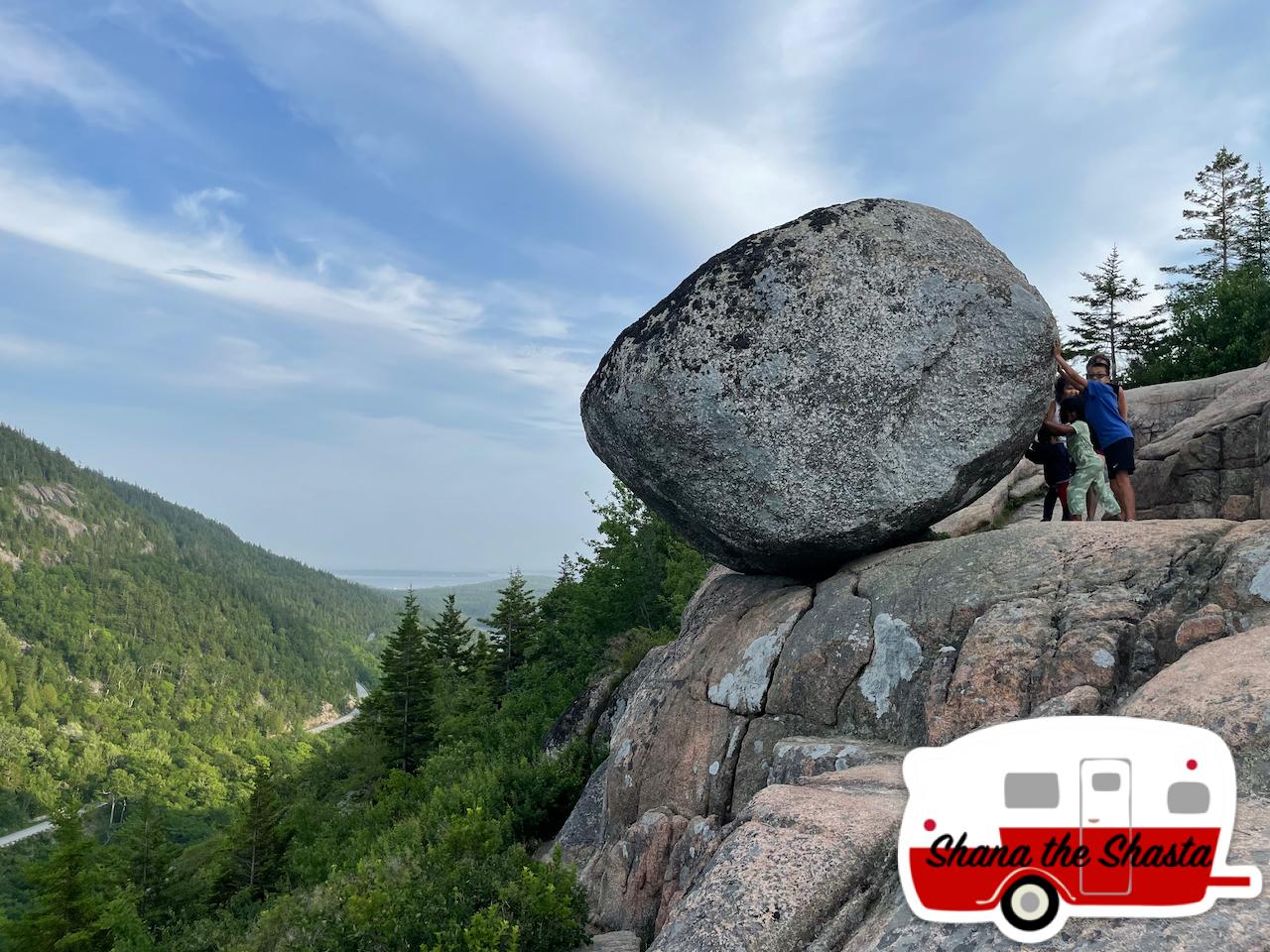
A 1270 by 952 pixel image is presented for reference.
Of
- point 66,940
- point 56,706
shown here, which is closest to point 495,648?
point 66,940

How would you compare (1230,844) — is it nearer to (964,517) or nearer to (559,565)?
(964,517)

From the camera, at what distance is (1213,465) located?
16734 millimetres

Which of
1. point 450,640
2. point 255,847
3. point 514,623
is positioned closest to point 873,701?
point 255,847

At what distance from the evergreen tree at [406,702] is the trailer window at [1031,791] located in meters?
36.9

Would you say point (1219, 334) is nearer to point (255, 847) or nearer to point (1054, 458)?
point (1054, 458)

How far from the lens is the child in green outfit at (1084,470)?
11898 millimetres

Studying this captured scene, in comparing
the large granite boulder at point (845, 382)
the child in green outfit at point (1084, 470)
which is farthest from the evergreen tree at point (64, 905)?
the child in green outfit at point (1084, 470)

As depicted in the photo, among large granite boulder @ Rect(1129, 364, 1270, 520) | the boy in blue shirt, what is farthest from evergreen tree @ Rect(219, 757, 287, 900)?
large granite boulder @ Rect(1129, 364, 1270, 520)

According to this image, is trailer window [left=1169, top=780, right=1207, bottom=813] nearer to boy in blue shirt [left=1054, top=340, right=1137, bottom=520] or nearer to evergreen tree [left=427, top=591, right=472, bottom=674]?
boy in blue shirt [left=1054, top=340, right=1137, bottom=520]

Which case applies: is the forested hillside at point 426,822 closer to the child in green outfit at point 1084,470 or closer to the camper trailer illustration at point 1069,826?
the camper trailer illustration at point 1069,826

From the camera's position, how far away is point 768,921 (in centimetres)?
515

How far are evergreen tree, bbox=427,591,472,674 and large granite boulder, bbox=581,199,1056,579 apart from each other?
42.0 m

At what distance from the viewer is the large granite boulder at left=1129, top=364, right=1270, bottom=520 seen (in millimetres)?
15930

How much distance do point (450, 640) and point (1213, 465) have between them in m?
46.5
